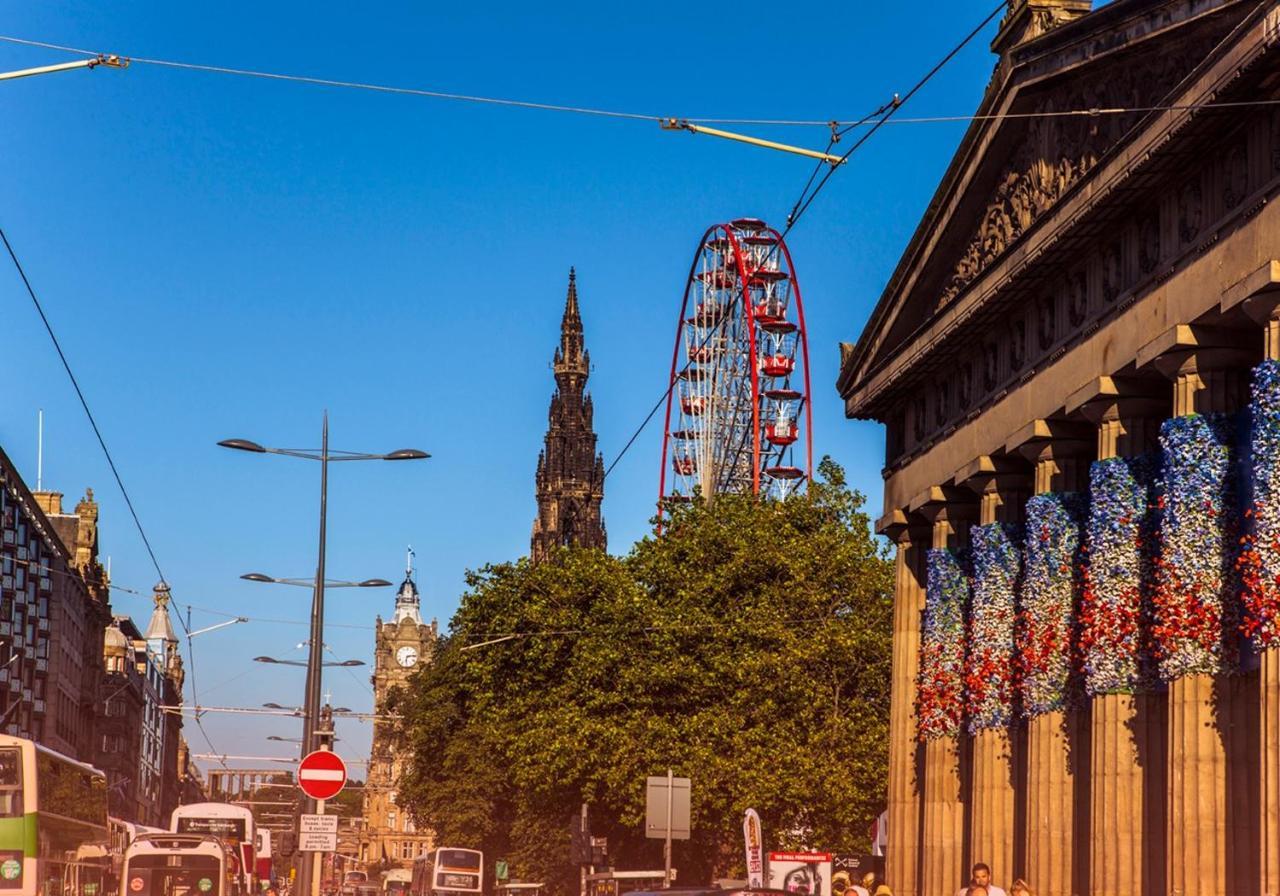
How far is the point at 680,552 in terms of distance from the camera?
7081 cm

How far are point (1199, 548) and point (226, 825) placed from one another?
59.7m

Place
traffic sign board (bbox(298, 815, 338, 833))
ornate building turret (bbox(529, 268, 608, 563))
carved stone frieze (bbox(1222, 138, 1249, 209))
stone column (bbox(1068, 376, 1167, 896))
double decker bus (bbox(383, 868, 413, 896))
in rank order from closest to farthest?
carved stone frieze (bbox(1222, 138, 1249, 209)), stone column (bbox(1068, 376, 1167, 896)), traffic sign board (bbox(298, 815, 338, 833)), double decker bus (bbox(383, 868, 413, 896)), ornate building turret (bbox(529, 268, 608, 563))

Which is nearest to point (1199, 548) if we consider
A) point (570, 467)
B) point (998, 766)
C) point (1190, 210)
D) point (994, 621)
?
point (1190, 210)

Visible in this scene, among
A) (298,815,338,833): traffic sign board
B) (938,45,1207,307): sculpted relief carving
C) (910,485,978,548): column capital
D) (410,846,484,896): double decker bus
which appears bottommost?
(410,846,484,896): double decker bus

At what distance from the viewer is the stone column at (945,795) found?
47.3 metres

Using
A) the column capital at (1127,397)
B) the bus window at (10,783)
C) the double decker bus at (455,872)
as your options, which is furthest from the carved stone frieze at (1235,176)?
the double decker bus at (455,872)

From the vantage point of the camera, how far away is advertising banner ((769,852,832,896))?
129 ft

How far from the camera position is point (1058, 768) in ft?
132

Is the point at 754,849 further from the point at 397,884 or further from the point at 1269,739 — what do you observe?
the point at 397,884

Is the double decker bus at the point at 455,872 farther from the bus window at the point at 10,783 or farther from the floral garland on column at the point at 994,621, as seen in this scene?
the floral garland on column at the point at 994,621

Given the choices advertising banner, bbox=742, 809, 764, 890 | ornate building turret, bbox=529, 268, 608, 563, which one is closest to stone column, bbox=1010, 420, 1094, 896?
advertising banner, bbox=742, 809, 764, 890

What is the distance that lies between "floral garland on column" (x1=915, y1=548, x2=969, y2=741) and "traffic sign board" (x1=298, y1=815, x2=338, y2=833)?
536 inches

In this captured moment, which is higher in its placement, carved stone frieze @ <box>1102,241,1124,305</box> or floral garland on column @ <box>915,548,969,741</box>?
carved stone frieze @ <box>1102,241,1124,305</box>

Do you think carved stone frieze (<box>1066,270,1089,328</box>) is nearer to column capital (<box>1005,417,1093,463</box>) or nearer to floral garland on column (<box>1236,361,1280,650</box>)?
column capital (<box>1005,417,1093,463</box>)
